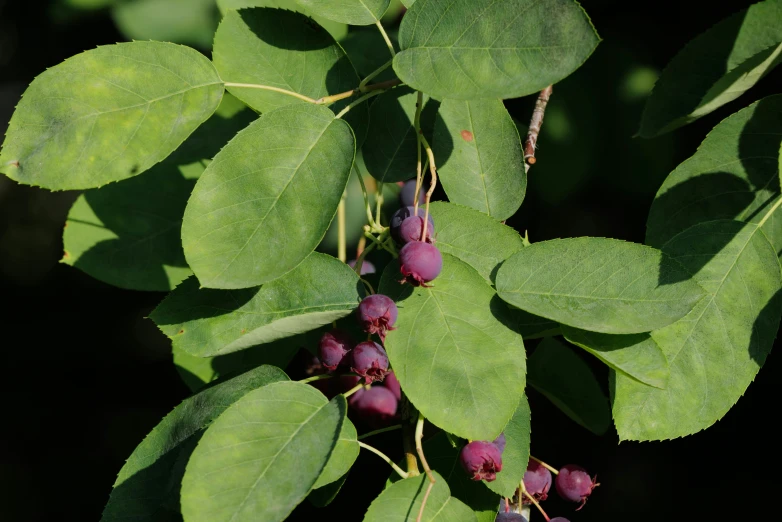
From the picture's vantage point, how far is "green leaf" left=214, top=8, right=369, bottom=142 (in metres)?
0.90

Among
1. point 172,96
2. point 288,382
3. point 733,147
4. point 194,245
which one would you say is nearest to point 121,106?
point 172,96

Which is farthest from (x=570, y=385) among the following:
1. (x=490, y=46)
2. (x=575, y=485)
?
(x=490, y=46)

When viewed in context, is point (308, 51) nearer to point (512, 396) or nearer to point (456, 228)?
point (456, 228)

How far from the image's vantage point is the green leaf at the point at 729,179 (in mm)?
950

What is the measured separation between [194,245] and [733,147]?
71 centimetres

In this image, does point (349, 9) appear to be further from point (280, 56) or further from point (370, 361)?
point (370, 361)

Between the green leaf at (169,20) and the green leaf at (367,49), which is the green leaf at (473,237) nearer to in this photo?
the green leaf at (367,49)

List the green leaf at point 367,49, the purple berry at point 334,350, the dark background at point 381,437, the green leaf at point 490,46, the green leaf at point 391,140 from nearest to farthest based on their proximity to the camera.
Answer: the green leaf at point 490,46 → the purple berry at point 334,350 → the green leaf at point 391,140 → the green leaf at point 367,49 → the dark background at point 381,437

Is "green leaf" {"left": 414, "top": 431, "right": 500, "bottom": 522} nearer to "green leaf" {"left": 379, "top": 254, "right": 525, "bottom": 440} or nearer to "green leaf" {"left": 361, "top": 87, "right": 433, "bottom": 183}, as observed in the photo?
"green leaf" {"left": 379, "top": 254, "right": 525, "bottom": 440}

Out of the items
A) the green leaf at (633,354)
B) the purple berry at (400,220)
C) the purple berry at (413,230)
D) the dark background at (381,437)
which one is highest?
the purple berry at (413,230)

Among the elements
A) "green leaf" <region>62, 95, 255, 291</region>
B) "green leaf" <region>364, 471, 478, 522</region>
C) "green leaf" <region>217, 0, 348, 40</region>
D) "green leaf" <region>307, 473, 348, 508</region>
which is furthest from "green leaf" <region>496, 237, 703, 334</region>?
"green leaf" <region>62, 95, 255, 291</region>

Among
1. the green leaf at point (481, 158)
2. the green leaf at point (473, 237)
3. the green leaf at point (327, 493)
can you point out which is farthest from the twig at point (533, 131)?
the green leaf at point (327, 493)

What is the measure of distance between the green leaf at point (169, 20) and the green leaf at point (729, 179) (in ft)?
3.07

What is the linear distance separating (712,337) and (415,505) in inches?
15.9
